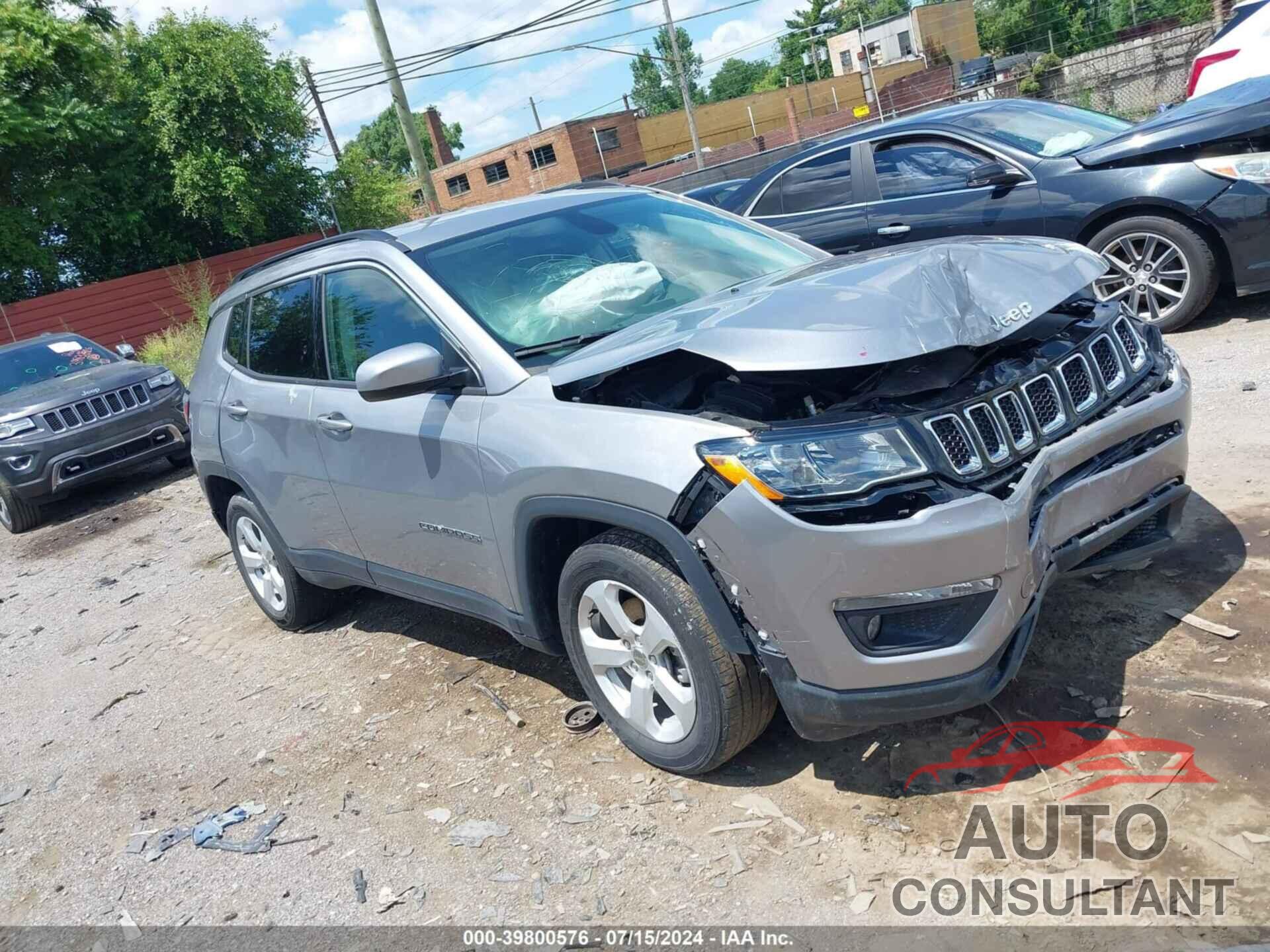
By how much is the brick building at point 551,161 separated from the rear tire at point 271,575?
49.2m

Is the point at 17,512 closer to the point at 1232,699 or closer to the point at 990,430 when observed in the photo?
the point at 990,430

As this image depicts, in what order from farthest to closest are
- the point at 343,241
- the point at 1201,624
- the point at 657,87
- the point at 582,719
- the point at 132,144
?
the point at 657,87
the point at 132,144
the point at 343,241
the point at 582,719
the point at 1201,624

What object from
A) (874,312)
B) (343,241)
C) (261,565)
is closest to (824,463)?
(874,312)

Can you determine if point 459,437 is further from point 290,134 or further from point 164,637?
point 290,134

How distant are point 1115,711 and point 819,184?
556 centimetres

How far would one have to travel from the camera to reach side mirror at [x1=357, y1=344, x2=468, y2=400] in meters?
3.35

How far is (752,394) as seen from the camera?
2973 millimetres

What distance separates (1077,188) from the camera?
6.57 metres

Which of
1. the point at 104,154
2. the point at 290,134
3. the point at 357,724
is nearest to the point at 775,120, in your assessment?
the point at 290,134

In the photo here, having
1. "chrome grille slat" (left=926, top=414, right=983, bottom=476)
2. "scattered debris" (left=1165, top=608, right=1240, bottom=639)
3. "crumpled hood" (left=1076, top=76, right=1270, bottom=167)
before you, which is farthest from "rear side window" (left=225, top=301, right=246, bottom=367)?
"crumpled hood" (left=1076, top=76, right=1270, bottom=167)

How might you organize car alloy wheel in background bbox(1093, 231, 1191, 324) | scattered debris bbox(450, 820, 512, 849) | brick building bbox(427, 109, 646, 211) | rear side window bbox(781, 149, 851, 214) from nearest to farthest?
1. scattered debris bbox(450, 820, 512, 849)
2. car alloy wheel in background bbox(1093, 231, 1191, 324)
3. rear side window bbox(781, 149, 851, 214)
4. brick building bbox(427, 109, 646, 211)

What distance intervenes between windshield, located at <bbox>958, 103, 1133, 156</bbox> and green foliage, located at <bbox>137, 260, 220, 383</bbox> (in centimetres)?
823

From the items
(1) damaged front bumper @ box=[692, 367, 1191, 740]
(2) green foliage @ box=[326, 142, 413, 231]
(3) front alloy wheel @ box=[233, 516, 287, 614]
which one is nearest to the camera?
(1) damaged front bumper @ box=[692, 367, 1191, 740]

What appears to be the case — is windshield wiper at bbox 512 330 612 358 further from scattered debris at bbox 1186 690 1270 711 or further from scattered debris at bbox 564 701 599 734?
scattered debris at bbox 1186 690 1270 711
